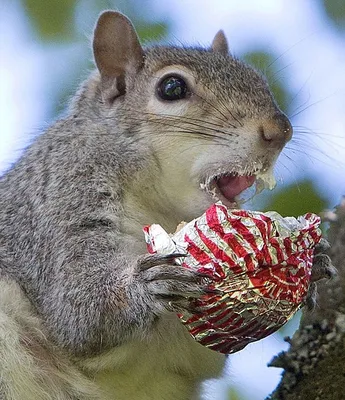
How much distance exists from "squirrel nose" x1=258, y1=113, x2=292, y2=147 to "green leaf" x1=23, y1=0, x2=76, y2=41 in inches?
50.4

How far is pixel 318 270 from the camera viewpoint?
2385 millimetres

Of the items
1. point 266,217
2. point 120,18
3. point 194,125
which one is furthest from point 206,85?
point 266,217

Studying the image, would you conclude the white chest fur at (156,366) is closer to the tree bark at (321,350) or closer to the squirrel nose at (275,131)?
the tree bark at (321,350)

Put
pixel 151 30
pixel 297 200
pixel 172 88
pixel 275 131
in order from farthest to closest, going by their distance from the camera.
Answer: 1. pixel 151 30
2. pixel 297 200
3. pixel 172 88
4. pixel 275 131

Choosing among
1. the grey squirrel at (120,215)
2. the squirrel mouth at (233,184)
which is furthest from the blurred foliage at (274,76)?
the squirrel mouth at (233,184)

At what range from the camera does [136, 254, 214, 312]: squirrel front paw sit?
2.02 meters

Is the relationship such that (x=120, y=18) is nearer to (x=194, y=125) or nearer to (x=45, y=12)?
(x=194, y=125)

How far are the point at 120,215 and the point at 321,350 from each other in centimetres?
69

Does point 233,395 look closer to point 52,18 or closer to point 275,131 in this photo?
point 275,131

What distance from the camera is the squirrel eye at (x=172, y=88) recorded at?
8.45 feet

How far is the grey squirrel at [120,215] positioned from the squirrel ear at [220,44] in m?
0.34

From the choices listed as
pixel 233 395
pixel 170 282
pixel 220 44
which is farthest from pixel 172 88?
pixel 233 395

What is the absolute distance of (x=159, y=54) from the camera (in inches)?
112

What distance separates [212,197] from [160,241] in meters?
0.36
